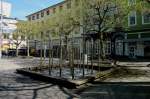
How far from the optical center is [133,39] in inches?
1698

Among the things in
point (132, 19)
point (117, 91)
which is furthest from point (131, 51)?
point (117, 91)

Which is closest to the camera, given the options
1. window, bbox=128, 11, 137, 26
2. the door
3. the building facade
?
the building facade

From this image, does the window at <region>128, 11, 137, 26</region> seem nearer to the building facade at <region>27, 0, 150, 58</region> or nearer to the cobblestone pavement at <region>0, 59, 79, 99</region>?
the building facade at <region>27, 0, 150, 58</region>

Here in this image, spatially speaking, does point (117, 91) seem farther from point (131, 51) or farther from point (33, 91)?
point (131, 51)

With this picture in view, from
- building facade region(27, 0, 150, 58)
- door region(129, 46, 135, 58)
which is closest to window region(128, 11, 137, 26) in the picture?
building facade region(27, 0, 150, 58)

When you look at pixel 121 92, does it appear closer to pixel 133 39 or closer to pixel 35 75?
pixel 35 75

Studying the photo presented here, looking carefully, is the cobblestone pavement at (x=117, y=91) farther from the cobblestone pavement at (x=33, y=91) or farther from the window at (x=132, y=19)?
the window at (x=132, y=19)

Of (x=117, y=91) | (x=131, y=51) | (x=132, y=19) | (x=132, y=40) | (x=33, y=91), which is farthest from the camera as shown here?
(x=131, y=51)

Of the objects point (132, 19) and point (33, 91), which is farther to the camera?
point (132, 19)

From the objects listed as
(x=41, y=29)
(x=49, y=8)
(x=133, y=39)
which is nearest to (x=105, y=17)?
(x=133, y=39)

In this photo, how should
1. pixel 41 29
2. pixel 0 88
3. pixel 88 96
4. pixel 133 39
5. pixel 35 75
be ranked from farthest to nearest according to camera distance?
pixel 41 29 → pixel 133 39 → pixel 35 75 → pixel 0 88 → pixel 88 96

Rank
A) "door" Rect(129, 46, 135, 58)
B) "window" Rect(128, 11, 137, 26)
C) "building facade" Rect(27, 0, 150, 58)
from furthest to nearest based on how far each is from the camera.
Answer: "door" Rect(129, 46, 135, 58)
"window" Rect(128, 11, 137, 26)
"building facade" Rect(27, 0, 150, 58)

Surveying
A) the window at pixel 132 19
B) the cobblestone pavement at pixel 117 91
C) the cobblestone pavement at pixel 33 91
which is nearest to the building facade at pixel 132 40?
the window at pixel 132 19

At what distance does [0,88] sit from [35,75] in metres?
3.83
